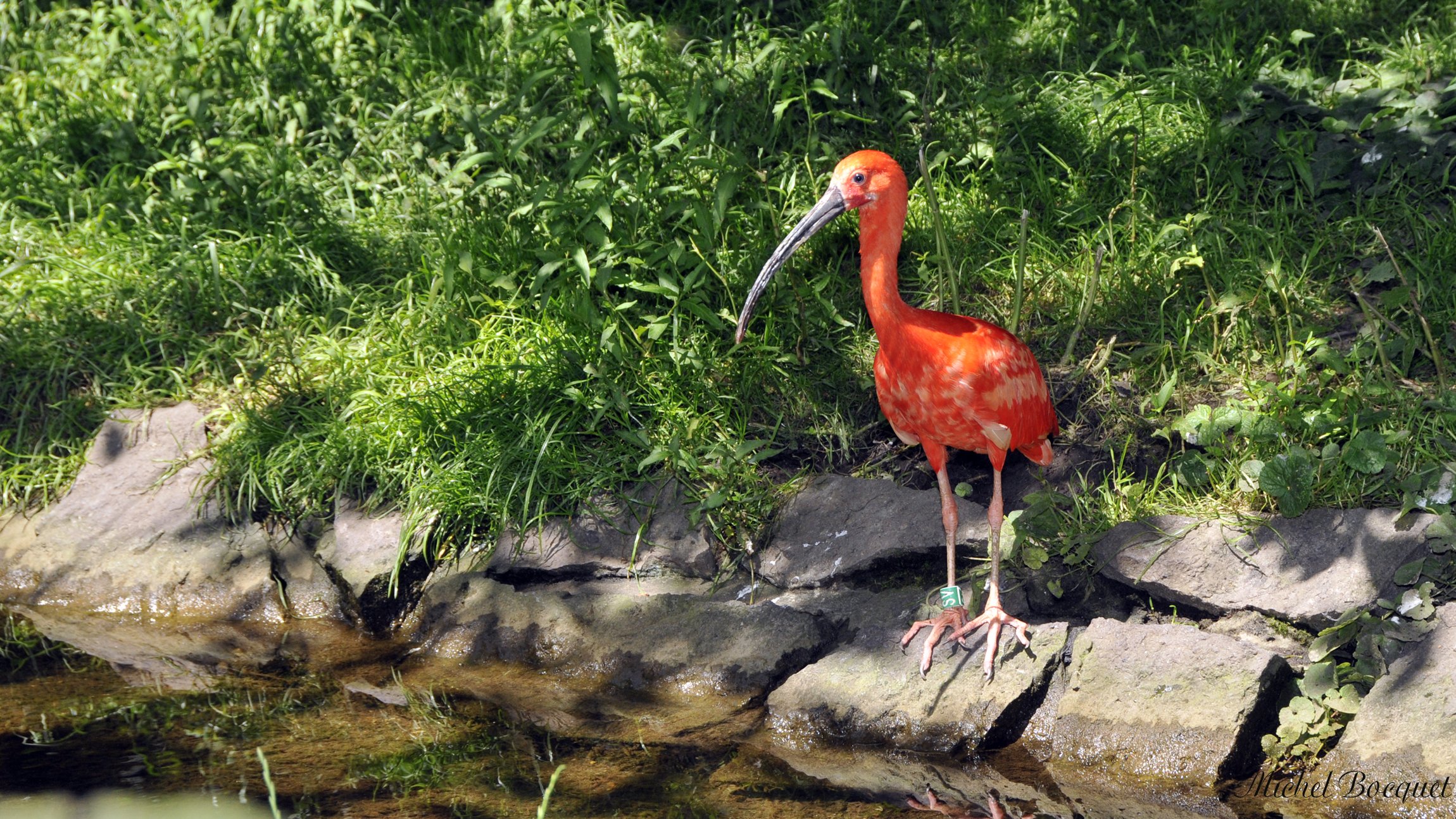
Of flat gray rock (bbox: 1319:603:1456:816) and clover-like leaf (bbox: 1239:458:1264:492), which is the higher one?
clover-like leaf (bbox: 1239:458:1264:492)

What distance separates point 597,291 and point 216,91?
9.05 ft

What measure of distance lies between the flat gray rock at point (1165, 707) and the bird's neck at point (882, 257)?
1136 millimetres

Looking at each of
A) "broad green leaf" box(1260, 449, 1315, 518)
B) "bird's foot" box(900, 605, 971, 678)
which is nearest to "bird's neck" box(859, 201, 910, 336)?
"bird's foot" box(900, 605, 971, 678)

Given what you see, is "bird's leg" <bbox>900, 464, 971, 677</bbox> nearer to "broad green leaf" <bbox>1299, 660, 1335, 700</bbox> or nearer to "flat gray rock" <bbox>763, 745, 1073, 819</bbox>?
"flat gray rock" <bbox>763, 745, 1073, 819</bbox>

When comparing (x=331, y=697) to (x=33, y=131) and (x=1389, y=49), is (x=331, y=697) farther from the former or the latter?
(x=1389, y=49)

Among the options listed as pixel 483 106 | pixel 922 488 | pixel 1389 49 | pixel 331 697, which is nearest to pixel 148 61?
pixel 483 106

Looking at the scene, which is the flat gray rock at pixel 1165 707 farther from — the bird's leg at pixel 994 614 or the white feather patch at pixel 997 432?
the white feather patch at pixel 997 432

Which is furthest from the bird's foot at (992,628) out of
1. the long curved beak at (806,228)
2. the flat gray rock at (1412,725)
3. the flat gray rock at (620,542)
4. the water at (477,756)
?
the long curved beak at (806,228)

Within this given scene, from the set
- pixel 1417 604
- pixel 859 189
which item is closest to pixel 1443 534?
pixel 1417 604

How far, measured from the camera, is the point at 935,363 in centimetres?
383

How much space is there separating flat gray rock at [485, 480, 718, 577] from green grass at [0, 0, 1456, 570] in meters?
0.09

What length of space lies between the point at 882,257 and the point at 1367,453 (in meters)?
1.58

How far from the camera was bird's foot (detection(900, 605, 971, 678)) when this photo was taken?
3.80 metres

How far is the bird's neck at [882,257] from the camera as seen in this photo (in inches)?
151
